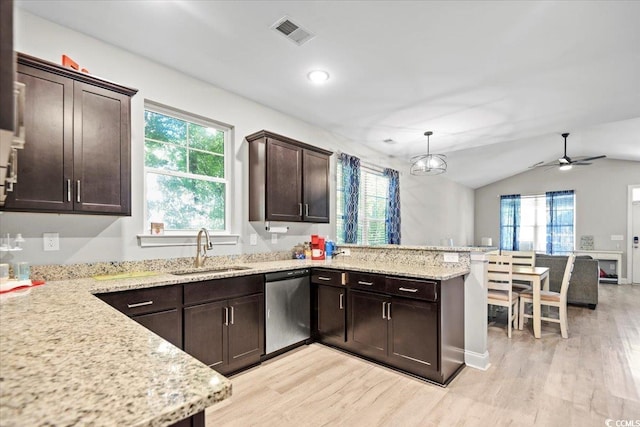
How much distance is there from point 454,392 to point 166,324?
2.26 m

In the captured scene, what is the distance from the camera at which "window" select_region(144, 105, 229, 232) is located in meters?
2.93

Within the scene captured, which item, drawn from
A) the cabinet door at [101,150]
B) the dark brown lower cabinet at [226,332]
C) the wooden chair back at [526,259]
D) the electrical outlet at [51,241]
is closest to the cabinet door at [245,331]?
the dark brown lower cabinet at [226,332]

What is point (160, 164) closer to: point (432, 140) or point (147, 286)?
point (147, 286)

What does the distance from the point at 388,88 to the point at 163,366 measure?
11.0ft

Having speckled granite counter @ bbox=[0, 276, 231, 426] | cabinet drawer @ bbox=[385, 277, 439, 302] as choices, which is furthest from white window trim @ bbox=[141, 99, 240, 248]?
cabinet drawer @ bbox=[385, 277, 439, 302]

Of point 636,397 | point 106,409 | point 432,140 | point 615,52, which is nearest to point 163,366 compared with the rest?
point 106,409

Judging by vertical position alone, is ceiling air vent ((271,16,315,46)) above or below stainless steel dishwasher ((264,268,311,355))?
above

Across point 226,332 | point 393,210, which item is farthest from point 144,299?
point 393,210

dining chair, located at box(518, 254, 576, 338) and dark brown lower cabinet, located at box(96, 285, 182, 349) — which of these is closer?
dark brown lower cabinet, located at box(96, 285, 182, 349)

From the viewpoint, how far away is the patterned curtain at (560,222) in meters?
8.66

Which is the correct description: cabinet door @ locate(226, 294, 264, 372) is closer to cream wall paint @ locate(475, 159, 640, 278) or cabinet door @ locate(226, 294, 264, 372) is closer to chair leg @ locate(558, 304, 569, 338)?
chair leg @ locate(558, 304, 569, 338)

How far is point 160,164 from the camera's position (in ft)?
9.75

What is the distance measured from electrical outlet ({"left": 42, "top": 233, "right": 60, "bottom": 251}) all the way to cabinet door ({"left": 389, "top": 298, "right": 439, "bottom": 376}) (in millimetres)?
2675

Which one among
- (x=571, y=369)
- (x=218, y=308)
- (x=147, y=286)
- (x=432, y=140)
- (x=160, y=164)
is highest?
(x=432, y=140)
